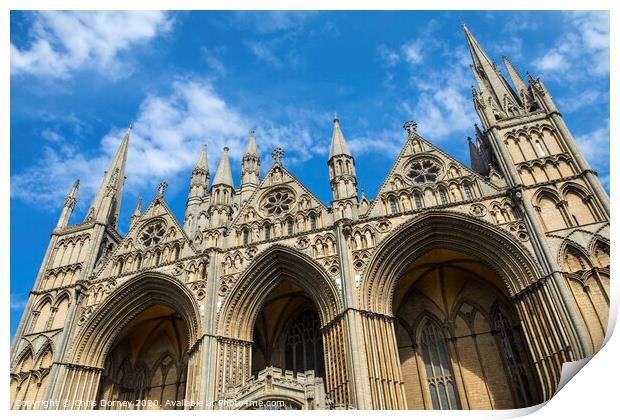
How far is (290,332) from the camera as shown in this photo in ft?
73.2

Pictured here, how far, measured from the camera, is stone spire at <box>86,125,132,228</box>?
86.9 feet

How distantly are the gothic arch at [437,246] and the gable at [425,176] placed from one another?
4.08ft

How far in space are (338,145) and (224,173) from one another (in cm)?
653

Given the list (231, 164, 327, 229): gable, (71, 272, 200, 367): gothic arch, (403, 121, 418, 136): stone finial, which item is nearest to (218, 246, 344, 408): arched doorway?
(231, 164, 327, 229): gable

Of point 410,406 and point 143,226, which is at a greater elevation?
point 143,226

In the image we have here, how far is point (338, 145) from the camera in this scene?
77.8 feet

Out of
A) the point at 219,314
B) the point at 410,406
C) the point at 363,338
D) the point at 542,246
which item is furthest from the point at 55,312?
the point at 542,246

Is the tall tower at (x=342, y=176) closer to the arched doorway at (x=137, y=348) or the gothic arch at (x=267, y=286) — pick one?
the gothic arch at (x=267, y=286)

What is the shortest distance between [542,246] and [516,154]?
5.07 metres

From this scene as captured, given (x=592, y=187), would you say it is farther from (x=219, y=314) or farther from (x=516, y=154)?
(x=219, y=314)

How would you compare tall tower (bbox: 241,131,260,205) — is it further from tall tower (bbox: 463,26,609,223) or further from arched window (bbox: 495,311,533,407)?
arched window (bbox: 495,311,533,407)

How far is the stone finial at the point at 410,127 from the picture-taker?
77.1 ft

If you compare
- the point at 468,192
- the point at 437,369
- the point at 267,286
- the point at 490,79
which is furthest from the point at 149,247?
the point at 490,79

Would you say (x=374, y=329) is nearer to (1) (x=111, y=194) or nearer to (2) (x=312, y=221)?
(2) (x=312, y=221)
